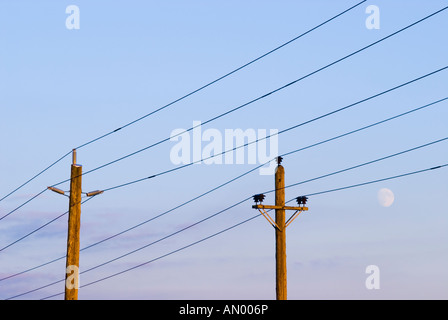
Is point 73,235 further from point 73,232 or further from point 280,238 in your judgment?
point 280,238

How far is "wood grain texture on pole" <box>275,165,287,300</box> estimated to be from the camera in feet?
92.1

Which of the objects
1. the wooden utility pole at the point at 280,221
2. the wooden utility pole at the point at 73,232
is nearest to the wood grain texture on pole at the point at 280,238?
the wooden utility pole at the point at 280,221

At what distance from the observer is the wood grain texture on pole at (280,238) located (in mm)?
28078

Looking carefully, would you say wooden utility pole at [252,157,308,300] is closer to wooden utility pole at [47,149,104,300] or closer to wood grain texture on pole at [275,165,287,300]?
wood grain texture on pole at [275,165,287,300]

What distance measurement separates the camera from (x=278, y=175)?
30016 mm

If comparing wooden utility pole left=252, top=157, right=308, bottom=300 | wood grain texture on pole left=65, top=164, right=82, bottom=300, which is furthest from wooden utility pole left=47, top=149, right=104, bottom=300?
wooden utility pole left=252, top=157, right=308, bottom=300

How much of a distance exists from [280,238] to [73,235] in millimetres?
6954

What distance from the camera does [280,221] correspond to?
94.9 ft

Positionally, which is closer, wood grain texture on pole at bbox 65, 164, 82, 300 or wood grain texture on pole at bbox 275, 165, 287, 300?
wood grain texture on pole at bbox 65, 164, 82, 300

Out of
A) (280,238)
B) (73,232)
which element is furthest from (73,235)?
(280,238)
